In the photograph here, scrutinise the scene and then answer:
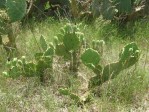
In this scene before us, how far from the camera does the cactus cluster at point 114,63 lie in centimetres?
262

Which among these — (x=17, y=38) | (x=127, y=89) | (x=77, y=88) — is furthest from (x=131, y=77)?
(x=17, y=38)

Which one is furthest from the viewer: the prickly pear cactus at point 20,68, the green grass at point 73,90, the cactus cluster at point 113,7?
the cactus cluster at point 113,7

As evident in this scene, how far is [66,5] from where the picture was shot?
4.44 metres

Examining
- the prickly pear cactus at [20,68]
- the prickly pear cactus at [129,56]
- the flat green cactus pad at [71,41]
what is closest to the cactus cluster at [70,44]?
the flat green cactus pad at [71,41]

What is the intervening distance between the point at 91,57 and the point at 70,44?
0.21m

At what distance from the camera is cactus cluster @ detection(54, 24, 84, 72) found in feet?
8.96

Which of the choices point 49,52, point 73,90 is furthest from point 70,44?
point 73,90

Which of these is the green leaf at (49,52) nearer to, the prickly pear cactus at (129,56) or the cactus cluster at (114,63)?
the cactus cluster at (114,63)

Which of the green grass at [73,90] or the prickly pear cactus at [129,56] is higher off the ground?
the prickly pear cactus at [129,56]

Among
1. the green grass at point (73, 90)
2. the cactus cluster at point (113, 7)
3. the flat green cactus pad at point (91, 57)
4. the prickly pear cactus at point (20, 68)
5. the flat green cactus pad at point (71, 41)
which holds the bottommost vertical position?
the green grass at point (73, 90)

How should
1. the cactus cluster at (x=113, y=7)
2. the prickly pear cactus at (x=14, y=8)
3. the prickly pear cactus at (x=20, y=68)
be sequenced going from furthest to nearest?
the cactus cluster at (x=113, y=7) → the prickly pear cactus at (x=14, y=8) → the prickly pear cactus at (x=20, y=68)

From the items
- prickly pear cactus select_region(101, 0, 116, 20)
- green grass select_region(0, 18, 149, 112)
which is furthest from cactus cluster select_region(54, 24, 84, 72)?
prickly pear cactus select_region(101, 0, 116, 20)

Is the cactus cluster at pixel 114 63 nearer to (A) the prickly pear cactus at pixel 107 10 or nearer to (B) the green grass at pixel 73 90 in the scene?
(B) the green grass at pixel 73 90

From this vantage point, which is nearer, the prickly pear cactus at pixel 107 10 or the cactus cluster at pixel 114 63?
the cactus cluster at pixel 114 63
